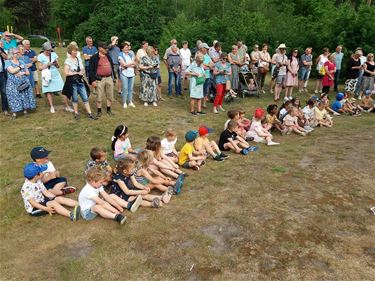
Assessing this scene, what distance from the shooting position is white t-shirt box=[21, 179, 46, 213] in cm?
531

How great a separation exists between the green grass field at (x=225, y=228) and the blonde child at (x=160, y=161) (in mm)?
338

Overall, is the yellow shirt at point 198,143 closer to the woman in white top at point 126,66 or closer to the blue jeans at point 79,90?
the blue jeans at point 79,90

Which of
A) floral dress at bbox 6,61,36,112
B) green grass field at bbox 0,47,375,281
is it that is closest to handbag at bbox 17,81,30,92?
floral dress at bbox 6,61,36,112

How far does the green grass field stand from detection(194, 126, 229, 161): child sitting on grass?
0.68 feet

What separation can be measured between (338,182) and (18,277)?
17.2 feet

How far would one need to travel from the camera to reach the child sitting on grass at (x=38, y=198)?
529 cm

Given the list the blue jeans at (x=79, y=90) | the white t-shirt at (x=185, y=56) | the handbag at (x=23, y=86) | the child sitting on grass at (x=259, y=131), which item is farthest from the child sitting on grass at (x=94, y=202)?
the white t-shirt at (x=185, y=56)

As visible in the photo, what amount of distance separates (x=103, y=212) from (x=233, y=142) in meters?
3.75

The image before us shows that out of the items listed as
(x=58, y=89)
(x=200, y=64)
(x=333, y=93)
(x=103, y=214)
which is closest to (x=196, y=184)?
(x=103, y=214)

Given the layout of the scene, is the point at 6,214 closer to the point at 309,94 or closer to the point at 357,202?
the point at 357,202

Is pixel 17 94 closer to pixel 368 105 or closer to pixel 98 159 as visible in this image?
pixel 98 159

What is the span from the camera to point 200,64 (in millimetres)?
10664

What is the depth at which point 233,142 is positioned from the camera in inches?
319

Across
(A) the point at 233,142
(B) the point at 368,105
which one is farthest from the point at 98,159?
(B) the point at 368,105
